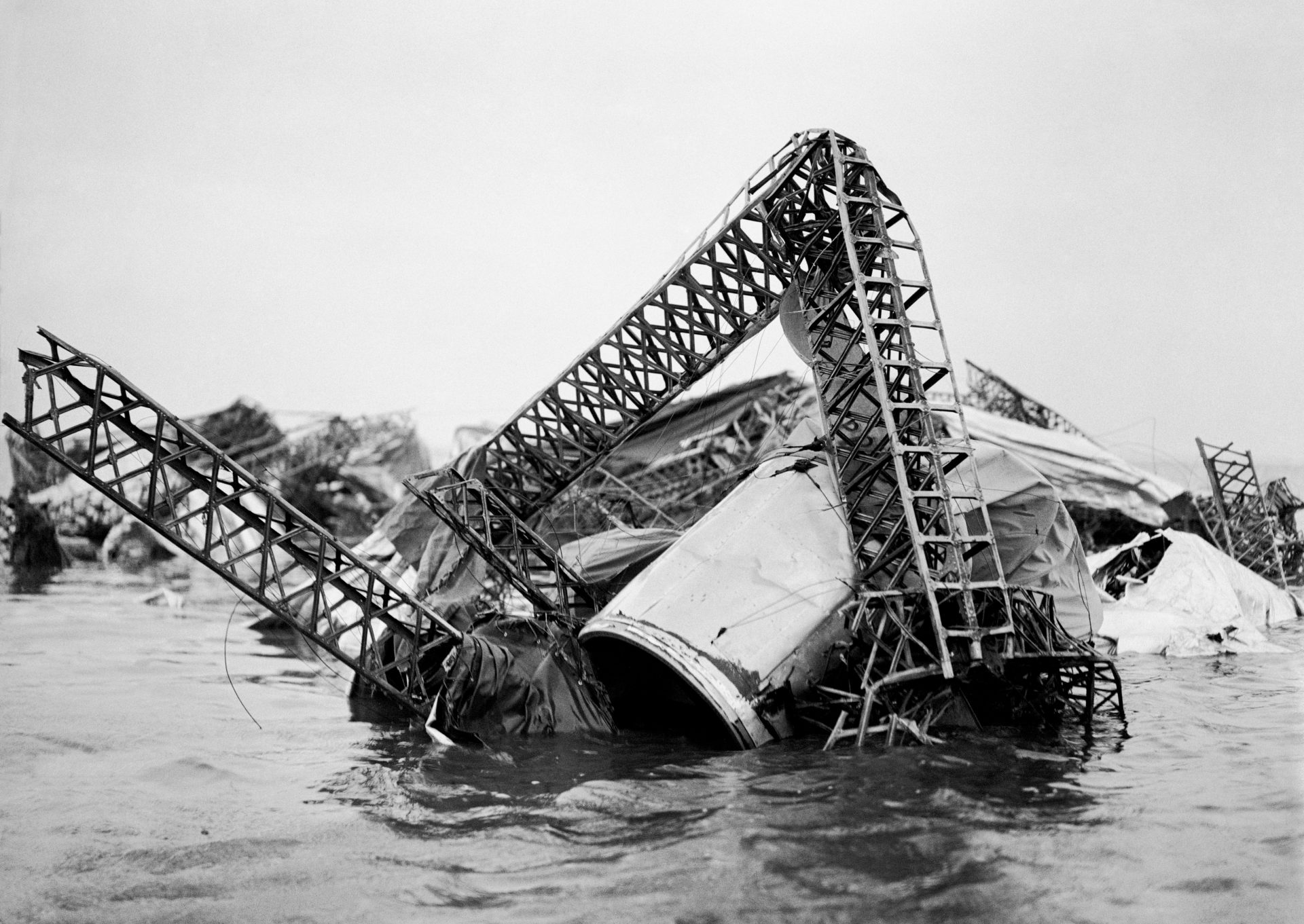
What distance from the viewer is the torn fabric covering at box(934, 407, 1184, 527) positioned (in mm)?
22328

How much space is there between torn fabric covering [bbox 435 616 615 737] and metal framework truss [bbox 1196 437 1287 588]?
762 inches

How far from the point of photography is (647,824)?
7750 mm

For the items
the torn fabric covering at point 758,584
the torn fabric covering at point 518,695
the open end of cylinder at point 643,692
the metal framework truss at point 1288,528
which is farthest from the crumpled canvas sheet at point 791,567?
the metal framework truss at point 1288,528

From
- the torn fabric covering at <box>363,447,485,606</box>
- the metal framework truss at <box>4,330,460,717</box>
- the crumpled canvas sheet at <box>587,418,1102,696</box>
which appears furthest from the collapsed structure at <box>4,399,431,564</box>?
the crumpled canvas sheet at <box>587,418,1102,696</box>

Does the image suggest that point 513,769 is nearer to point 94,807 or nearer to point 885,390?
point 94,807

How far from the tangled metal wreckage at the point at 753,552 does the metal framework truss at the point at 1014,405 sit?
16450mm

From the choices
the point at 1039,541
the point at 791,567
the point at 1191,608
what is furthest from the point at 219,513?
the point at 1191,608

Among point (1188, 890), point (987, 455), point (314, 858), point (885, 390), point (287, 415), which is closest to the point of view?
point (1188, 890)

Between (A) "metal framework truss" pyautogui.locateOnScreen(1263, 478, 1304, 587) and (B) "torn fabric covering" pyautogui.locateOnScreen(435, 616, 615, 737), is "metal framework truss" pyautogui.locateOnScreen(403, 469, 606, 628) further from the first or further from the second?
(A) "metal framework truss" pyautogui.locateOnScreen(1263, 478, 1304, 587)

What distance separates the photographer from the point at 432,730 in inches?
447

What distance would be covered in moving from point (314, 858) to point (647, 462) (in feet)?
62.5

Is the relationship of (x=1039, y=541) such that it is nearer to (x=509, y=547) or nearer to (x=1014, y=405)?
(x=509, y=547)

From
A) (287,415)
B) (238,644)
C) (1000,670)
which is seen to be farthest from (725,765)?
(287,415)

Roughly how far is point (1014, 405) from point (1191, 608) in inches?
562
